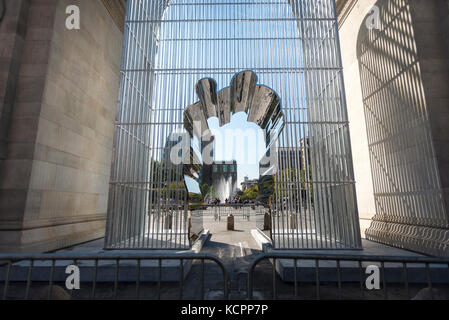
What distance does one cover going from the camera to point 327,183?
813 cm

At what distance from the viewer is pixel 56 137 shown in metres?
8.15

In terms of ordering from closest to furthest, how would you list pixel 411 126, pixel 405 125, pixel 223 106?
pixel 411 126, pixel 405 125, pixel 223 106

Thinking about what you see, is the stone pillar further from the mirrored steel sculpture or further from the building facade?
the mirrored steel sculpture

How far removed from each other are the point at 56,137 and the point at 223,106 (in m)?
6.30

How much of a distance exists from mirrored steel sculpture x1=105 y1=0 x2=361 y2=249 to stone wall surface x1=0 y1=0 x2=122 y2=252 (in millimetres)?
2107

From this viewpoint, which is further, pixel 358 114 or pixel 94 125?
pixel 358 114

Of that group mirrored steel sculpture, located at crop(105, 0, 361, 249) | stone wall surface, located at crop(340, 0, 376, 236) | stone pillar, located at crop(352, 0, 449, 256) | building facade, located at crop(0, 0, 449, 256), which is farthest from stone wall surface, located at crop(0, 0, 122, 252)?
stone wall surface, located at crop(340, 0, 376, 236)

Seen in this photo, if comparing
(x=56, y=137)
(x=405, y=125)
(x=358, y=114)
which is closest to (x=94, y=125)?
(x=56, y=137)

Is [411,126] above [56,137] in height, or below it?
above

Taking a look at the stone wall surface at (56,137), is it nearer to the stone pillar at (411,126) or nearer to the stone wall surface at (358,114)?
the stone pillar at (411,126)

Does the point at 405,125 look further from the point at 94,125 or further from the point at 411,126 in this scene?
the point at 94,125

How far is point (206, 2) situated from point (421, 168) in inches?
400

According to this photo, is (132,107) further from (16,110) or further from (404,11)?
(404,11)

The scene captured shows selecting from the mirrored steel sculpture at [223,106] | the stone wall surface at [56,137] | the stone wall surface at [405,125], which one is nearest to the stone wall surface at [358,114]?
the stone wall surface at [405,125]
